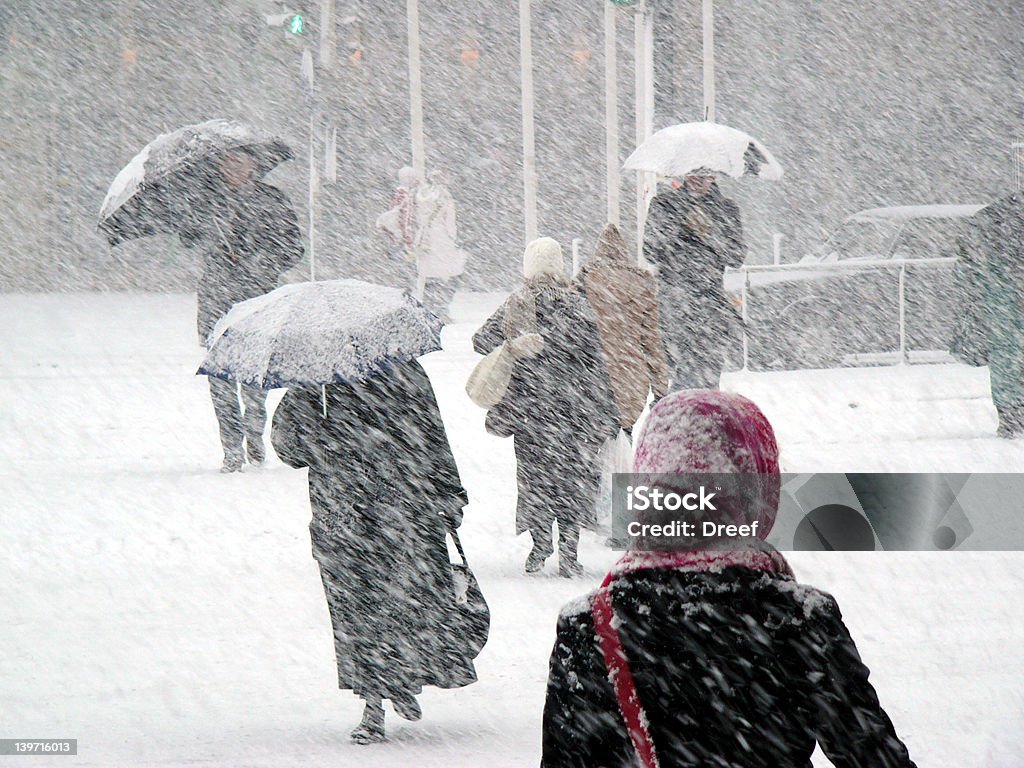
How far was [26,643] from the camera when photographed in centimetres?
619

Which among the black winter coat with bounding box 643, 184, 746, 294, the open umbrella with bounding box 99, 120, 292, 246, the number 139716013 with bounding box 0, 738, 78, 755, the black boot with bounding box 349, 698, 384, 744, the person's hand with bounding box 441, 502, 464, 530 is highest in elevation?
the open umbrella with bounding box 99, 120, 292, 246

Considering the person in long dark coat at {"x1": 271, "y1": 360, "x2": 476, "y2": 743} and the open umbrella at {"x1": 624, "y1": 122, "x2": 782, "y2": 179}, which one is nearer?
the person in long dark coat at {"x1": 271, "y1": 360, "x2": 476, "y2": 743}

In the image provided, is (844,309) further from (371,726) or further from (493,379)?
(371,726)

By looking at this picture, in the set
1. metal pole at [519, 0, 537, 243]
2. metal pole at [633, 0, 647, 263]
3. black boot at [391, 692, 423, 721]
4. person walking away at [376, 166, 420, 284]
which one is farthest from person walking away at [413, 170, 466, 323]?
black boot at [391, 692, 423, 721]

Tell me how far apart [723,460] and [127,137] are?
2359 centimetres

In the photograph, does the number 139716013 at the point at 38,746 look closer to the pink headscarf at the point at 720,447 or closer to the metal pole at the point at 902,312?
the pink headscarf at the point at 720,447

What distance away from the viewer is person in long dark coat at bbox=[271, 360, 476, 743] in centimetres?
493

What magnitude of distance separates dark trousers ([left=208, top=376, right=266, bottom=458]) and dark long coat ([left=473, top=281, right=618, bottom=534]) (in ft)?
10.2

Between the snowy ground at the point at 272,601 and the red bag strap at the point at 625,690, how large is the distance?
2.55 meters

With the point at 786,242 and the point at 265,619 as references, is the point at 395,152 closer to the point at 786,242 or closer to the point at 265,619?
the point at 786,242

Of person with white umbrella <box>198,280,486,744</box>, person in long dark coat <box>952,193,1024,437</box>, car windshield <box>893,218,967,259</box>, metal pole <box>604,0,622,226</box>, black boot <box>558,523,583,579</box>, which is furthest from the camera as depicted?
metal pole <box>604,0,622,226</box>

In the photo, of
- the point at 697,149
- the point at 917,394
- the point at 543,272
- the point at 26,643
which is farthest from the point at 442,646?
the point at 917,394

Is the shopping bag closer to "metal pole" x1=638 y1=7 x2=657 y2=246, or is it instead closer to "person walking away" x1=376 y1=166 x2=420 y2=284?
"person walking away" x1=376 y1=166 x2=420 y2=284

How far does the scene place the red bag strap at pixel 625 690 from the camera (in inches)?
87.8
